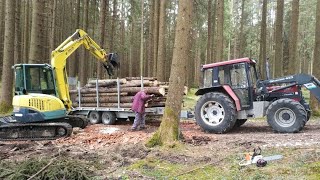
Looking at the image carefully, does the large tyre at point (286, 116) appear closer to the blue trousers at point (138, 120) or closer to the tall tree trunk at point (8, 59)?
the blue trousers at point (138, 120)

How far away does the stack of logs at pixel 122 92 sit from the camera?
12656mm

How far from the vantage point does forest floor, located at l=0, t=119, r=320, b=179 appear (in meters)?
6.02

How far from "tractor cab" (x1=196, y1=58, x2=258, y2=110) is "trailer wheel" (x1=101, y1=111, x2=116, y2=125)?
4181mm

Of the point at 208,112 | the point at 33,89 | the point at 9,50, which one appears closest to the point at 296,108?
the point at 208,112

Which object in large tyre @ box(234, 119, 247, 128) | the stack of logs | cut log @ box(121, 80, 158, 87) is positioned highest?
cut log @ box(121, 80, 158, 87)

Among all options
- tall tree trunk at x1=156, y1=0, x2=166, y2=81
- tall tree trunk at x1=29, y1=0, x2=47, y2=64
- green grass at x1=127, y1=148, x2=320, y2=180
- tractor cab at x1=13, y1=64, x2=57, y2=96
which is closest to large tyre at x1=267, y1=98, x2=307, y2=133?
green grass at x1=127, y1=148, x2=320, y2=180

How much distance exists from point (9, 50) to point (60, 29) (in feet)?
50.4

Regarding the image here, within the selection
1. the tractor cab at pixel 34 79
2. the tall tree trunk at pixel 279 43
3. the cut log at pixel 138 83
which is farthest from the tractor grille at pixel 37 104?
the tall tree trunk at pixel 279 43

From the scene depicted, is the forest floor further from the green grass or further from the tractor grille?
the tractor grille

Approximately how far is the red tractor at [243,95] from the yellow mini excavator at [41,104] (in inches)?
170

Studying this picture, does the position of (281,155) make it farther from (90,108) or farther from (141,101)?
(90,108)

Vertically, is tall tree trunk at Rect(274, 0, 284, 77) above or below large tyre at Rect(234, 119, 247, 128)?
above

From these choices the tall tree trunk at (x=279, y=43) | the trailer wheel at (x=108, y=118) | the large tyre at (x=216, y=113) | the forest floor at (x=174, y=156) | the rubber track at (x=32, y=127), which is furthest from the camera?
the tall tree trunk at (x=279, y=43)

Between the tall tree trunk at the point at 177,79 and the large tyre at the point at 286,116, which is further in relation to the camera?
the large tyre at the point at 286,116
